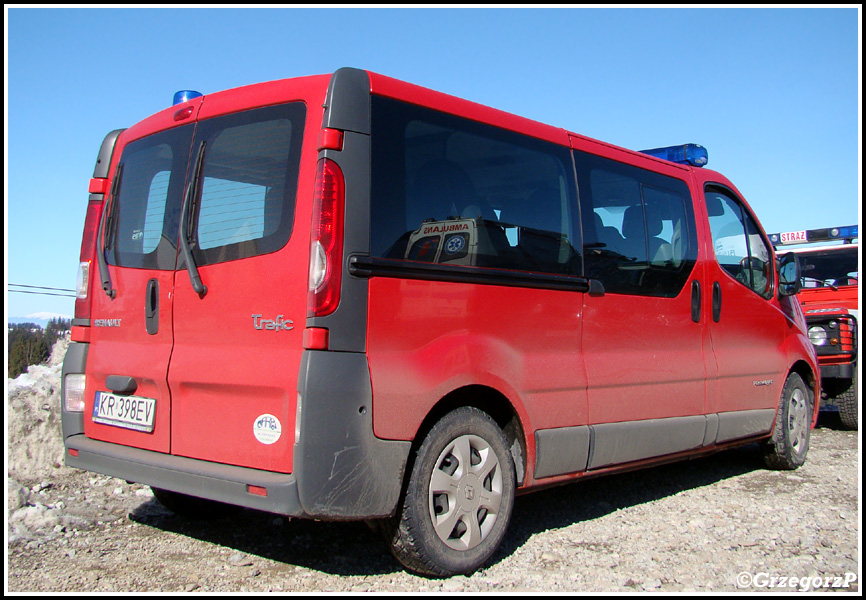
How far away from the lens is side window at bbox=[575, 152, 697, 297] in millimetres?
4734

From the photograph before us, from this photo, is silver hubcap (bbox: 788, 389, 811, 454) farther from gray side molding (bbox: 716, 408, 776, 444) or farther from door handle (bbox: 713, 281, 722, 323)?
door handle (bbox: 713, 281, 722, 323)

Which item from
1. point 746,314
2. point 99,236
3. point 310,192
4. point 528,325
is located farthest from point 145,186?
point 746,314

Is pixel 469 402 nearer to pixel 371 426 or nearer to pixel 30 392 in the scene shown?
pixel 371 426

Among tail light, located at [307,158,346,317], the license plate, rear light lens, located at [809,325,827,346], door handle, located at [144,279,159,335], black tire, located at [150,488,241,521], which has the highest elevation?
tail light, located at [307,158,346,317]

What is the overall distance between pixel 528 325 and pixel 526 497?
6.54 ft

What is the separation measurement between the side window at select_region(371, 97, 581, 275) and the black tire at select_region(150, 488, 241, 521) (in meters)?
2.18

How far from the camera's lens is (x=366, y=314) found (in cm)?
339

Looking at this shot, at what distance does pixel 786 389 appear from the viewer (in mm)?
6586

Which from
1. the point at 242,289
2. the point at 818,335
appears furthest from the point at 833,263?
the point at 242,289

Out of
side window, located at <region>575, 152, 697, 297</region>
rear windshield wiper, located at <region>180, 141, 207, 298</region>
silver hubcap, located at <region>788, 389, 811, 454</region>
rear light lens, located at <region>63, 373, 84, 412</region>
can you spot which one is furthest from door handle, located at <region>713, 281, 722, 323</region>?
rear light lens, located at <region>63, 373, 84, 412</region>

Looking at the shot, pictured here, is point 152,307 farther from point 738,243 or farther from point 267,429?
point 738,243

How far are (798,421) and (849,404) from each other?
2823 millimetres

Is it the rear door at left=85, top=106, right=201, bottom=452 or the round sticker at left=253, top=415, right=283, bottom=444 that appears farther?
the rear door at left=85, top=106, right=201, bottom=452

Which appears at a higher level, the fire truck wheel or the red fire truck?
the red fire truck
